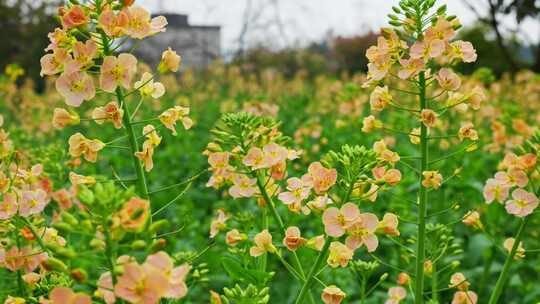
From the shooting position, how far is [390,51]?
2.03m

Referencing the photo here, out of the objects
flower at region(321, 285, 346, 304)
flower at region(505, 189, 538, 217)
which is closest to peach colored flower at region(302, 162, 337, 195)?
flower at region(321, 285, 346, 304)

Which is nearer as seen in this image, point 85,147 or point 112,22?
point 112,22

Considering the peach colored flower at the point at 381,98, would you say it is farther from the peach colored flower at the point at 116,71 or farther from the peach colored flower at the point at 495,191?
the peach colored flower at the point at 116,71

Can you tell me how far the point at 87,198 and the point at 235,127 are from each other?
→ 2.77 ft

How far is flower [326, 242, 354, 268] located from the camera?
1.71 metres

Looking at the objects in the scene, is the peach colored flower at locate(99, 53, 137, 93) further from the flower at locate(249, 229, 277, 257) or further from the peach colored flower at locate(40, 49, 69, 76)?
the flower at locate(249, 229, 277, 257)

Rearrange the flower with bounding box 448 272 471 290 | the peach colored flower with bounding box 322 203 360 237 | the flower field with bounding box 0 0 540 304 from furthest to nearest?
the flower with bounding box 448 272 471 290, the peach colored flower with bounding box 322 203 360 237, the flower field with bounding box 0 0 540 304

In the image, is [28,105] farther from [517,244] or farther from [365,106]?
[517,244]

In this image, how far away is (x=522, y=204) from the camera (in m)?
2.08

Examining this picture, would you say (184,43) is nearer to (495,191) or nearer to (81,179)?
(495,191)

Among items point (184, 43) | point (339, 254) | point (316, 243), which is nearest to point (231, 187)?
point (316, 243)

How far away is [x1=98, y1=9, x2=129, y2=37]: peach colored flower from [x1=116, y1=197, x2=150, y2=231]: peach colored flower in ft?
2.26

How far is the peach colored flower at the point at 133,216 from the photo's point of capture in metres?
1.19

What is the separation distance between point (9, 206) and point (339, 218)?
3.11 feet
